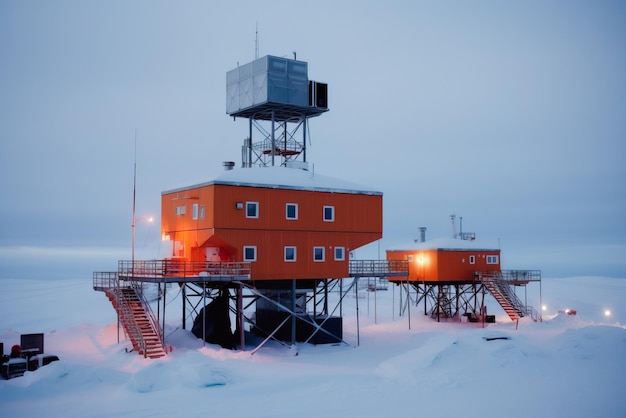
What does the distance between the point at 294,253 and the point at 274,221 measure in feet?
7.84

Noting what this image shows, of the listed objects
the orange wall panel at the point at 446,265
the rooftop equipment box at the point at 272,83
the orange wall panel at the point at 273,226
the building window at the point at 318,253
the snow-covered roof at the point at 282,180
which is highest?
the rooftop equipment box at the point at 272,83

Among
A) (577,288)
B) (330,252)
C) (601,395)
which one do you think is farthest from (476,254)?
(577,288)

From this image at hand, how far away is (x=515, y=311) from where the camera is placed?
178 ft

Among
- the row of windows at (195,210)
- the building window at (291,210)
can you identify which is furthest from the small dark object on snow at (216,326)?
the building window at (291,210)

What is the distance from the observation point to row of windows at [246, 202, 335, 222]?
3856 centimetres

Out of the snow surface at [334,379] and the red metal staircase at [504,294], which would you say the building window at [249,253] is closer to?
the snow surface at [334,379]

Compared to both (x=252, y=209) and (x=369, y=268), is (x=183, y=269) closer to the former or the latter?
(x=252, y=209)

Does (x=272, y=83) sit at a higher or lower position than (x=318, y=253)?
higher

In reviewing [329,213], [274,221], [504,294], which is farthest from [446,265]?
[274,221]

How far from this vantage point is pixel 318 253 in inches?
1619

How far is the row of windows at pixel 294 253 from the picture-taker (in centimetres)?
3853

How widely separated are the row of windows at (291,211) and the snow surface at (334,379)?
7.96 m

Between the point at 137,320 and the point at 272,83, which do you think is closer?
the point at 137,320

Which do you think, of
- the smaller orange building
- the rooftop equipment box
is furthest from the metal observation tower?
the smaller orange building
